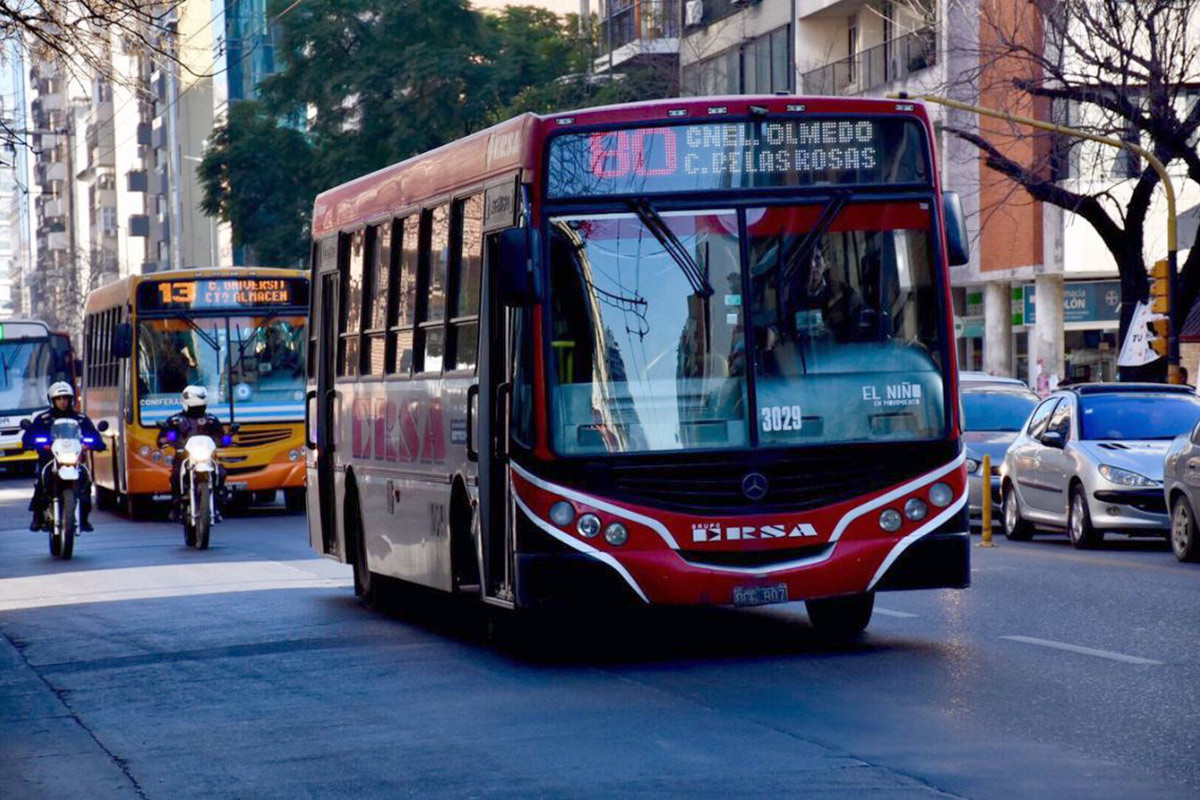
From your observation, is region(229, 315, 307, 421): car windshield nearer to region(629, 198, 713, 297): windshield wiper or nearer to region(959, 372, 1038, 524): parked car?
region(959, 372, 1038, 524): parked car

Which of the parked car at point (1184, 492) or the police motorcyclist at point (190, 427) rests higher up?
the police motorcyclist at point (190, 427)

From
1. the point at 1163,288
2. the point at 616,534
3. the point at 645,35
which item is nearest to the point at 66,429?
the point at 616,534

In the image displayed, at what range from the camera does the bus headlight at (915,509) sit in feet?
41.0

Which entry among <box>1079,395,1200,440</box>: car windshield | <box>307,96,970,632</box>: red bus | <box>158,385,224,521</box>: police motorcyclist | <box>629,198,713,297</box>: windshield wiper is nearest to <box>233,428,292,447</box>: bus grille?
<box>158,385,224,521</box>: police motorcyclist

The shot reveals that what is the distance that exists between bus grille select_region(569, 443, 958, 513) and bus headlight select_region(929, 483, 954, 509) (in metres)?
0.11

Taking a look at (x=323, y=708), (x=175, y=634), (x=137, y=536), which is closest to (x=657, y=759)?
(x=323, y=708)

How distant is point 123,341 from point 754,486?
19.8 metres

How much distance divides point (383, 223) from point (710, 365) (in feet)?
13.6

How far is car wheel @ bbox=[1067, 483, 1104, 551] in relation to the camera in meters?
23.2

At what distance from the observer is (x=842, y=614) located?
13.6 metres

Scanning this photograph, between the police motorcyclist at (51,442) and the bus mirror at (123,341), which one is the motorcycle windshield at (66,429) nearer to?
the police motorcyclist at (51,442)

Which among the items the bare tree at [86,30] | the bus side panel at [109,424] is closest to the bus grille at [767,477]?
the bare tree at [86,30]

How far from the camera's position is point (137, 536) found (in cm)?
2841

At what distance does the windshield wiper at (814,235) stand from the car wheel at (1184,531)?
885 centimetres
